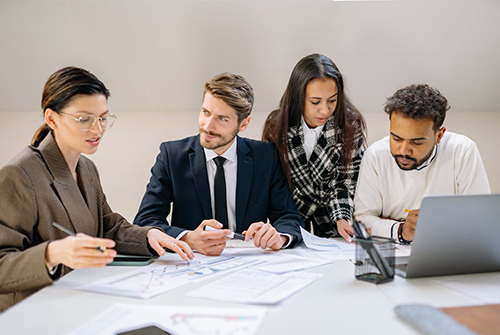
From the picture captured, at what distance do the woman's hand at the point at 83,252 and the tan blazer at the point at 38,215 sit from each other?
6 centimetres

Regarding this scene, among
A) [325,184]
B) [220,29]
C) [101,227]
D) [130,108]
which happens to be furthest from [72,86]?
[130,108]

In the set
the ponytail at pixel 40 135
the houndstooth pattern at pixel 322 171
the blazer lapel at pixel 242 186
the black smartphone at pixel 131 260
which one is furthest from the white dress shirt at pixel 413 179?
the ponytail at pixel 40 135

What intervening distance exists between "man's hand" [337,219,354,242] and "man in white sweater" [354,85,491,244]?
0.07 m

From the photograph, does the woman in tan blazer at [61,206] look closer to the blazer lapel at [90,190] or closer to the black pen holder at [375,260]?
→ the blazer lapel at [90,190]

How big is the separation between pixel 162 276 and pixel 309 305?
0.49 metres

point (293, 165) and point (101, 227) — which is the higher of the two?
point (293, 165)

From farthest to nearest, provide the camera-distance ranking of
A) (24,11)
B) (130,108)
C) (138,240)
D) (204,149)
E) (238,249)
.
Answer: (130,108)
(24,11)
(204,149)
(238,249)
(138,240)

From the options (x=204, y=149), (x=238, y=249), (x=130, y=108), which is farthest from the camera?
(x=130, y=108)

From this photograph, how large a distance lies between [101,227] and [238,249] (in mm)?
543

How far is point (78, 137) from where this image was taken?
1603mm

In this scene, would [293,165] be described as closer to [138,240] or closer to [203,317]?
[138,240]

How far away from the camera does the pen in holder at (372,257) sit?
1326mm

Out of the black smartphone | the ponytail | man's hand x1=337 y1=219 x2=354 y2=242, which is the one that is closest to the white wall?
man's hand x1=337 y1=219 x2=354 y2=242

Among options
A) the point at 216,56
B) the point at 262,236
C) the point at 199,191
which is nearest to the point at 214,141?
the point at 199,191
